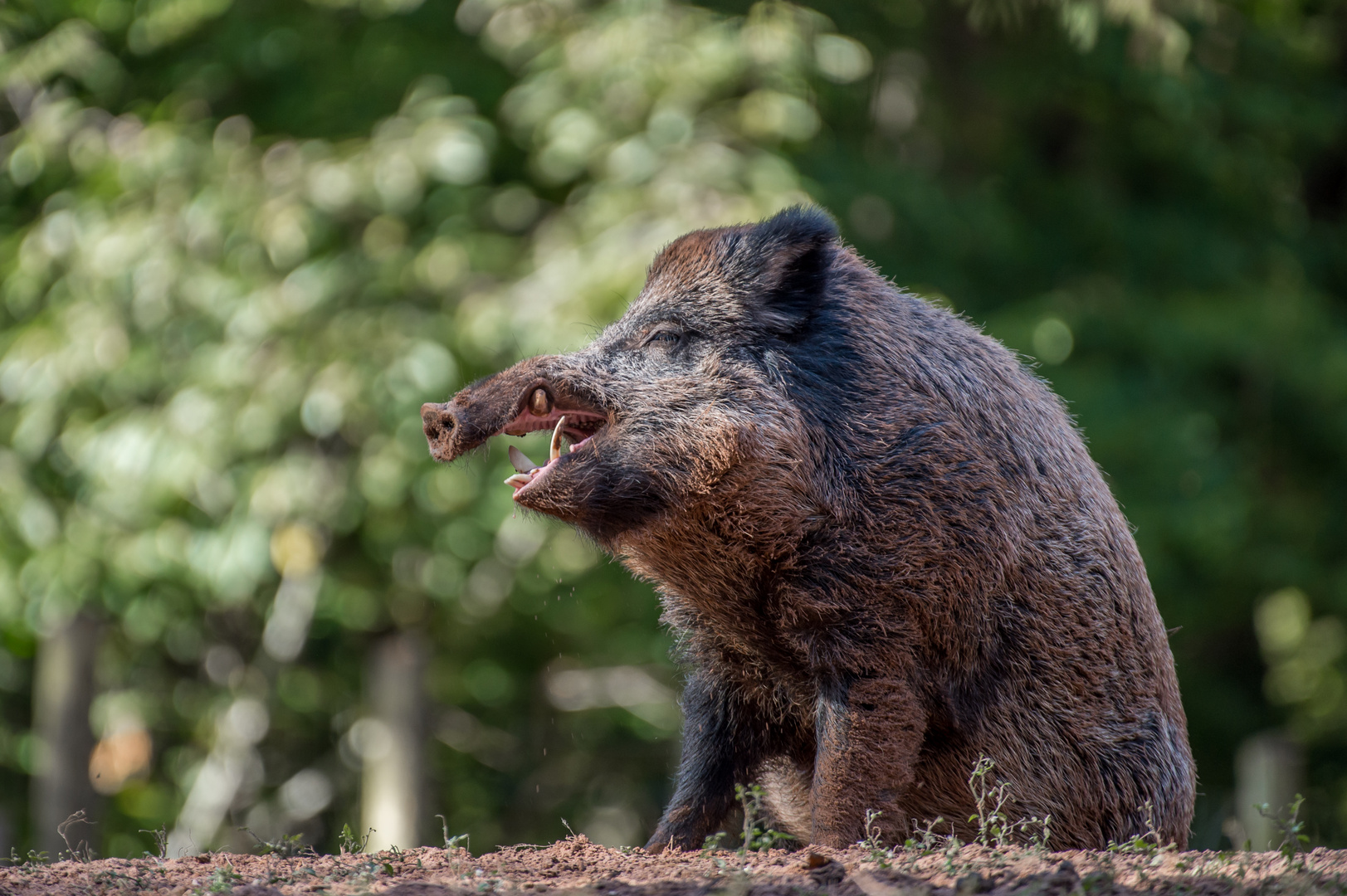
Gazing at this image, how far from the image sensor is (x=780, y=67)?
9.27 m

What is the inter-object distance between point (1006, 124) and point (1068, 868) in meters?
10.6

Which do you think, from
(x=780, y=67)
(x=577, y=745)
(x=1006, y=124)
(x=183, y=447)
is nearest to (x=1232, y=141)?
(x=1006, y=124)

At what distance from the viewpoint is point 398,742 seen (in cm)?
1120

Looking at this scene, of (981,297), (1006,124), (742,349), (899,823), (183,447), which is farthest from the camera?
(1006,124)

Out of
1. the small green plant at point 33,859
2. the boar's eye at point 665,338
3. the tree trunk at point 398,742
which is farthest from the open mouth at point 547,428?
the tree trunk at point 398,742

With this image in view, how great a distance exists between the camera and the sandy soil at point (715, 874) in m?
3.30

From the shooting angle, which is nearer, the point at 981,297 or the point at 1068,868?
the point at 1068,868

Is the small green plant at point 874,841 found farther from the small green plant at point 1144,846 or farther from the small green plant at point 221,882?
the small green plant at point 221,882

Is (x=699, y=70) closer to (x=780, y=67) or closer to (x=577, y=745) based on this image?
(x=780, y=67)

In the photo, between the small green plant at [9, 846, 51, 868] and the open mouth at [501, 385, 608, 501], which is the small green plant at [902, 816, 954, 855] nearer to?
the open mouth at [501, 385, 608, 501]

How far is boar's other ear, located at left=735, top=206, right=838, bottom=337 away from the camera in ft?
15.4

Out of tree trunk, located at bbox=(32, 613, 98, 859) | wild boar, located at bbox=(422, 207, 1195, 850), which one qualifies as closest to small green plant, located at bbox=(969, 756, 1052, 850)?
Answer: wild boar, located at bbox=(422, 207, 1195, 850)

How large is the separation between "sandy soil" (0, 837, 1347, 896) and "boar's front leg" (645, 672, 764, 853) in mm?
513

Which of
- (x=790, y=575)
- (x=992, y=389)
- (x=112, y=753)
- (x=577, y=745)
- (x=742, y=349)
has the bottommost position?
(x=112, y=753)
